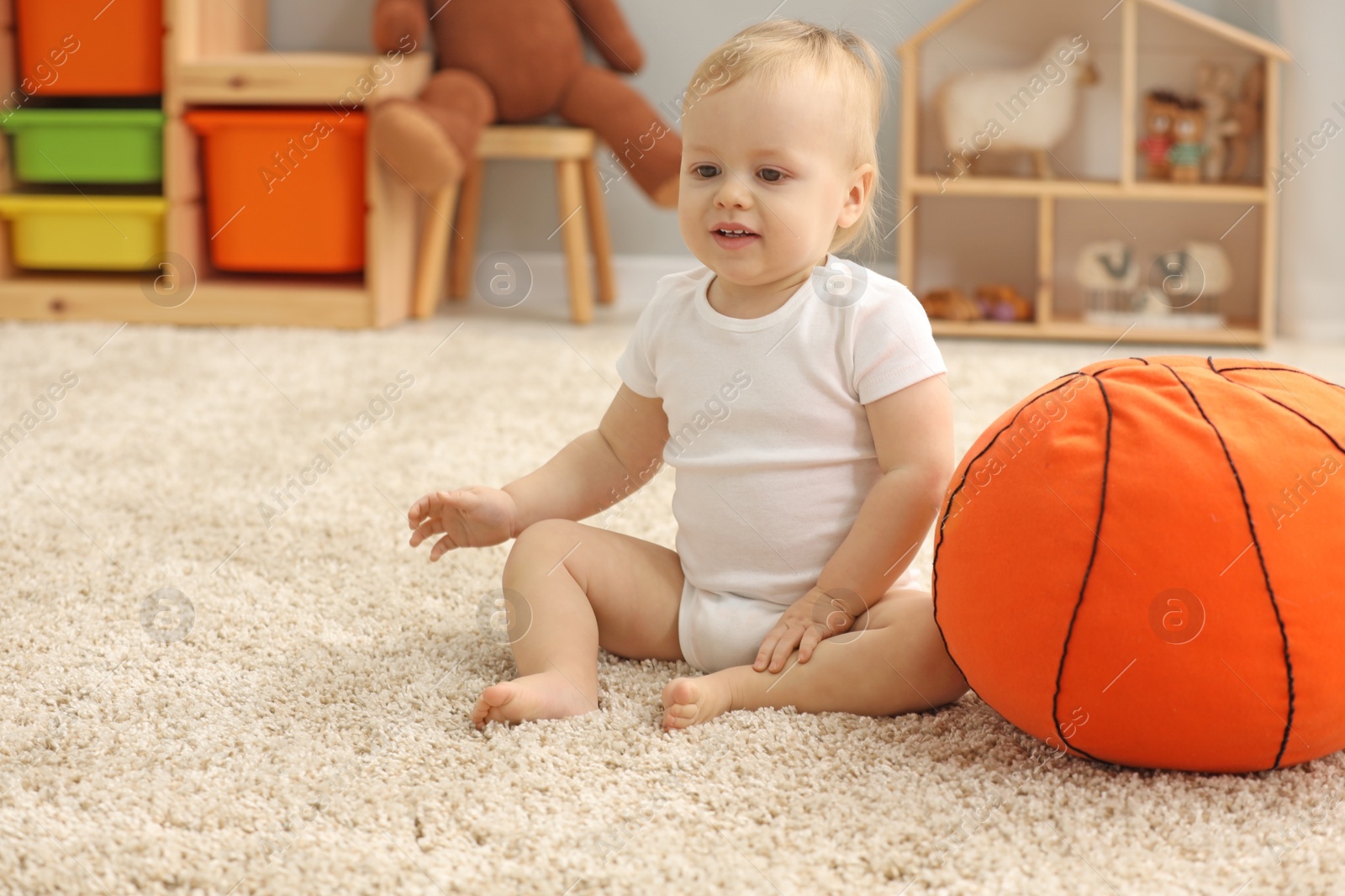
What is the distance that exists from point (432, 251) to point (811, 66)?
167cm

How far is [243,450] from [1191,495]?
112 cm

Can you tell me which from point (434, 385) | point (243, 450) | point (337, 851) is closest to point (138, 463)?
point (243, 450)

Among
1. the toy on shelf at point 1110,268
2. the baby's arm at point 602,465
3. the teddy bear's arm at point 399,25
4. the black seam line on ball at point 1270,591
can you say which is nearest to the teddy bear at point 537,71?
the teddy bear's arm at point 399,25

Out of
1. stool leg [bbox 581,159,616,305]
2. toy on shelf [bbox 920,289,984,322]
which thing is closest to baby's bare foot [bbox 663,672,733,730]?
toy on shelf [bbox 920,289,984,322]

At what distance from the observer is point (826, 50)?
0.80 metres

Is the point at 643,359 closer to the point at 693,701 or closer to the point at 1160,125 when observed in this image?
the point at 693,701

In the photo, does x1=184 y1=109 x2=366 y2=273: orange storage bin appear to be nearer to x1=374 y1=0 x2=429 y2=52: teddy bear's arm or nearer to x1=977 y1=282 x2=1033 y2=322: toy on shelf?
x1=374 y1=0 x2=429 y2=52: teddy bear's arm

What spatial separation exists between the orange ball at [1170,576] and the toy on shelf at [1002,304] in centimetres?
157

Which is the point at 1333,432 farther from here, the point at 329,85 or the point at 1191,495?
the point at 329,85

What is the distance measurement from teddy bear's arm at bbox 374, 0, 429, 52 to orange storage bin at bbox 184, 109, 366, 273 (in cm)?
20

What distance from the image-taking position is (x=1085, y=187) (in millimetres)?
2152

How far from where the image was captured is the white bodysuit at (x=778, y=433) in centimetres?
82

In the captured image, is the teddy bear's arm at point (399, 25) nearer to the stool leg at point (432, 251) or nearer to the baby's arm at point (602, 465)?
the stool leg at point (432, 251)

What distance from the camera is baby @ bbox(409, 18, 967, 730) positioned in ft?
2.59
